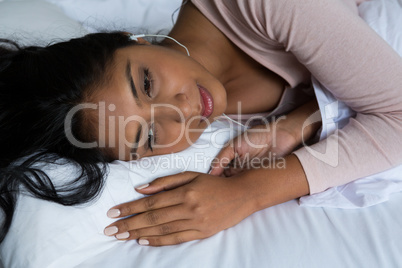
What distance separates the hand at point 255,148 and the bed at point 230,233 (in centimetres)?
6

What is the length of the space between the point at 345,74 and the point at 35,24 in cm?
98

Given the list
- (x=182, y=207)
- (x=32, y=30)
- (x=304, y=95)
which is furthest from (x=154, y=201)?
(x=32, y=30)

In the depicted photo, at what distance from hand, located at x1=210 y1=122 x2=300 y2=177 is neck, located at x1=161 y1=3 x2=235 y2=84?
0.24 m

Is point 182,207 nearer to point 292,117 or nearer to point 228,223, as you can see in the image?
point 228,223

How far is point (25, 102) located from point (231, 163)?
57 cm

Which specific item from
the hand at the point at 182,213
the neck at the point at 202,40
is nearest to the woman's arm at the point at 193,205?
the hand at the point at 182,213

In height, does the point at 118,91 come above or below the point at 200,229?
above

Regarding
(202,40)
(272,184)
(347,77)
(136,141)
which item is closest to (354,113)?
(347,77)

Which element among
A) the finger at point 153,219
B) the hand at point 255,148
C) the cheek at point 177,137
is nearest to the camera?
the finger at point 153,219

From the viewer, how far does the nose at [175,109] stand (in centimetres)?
97

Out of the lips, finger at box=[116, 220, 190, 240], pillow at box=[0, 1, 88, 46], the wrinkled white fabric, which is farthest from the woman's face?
pillow at box=[0, 1, 88, 46]

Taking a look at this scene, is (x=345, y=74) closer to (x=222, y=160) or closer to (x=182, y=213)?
(x=222, y=160)

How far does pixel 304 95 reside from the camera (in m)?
1.30

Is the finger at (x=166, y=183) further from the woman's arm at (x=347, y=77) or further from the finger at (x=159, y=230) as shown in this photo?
the woman's arm at (x=347, y=77)
